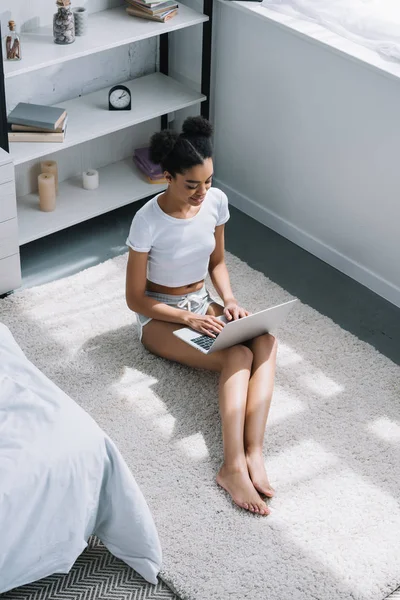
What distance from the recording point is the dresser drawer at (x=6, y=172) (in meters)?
3.11

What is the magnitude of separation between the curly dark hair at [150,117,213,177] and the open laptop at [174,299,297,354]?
1.66ft

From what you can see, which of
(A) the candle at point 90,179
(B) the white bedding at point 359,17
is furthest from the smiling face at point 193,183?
(A) the candle at point 90,179

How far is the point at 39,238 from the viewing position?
380 centimetres

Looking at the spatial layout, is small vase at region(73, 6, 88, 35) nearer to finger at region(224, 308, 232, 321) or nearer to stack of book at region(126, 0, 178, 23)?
stack of book at region(126, 0, 178, 23)

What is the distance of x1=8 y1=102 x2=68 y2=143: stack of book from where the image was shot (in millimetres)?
3439

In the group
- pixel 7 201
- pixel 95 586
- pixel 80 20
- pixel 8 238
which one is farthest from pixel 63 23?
pixel 95 586

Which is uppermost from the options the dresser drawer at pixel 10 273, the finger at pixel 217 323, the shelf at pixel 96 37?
the shelf at pixel 96 37

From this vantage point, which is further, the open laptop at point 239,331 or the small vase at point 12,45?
the small vase at point 12,45

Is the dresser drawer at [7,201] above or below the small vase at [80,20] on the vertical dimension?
below

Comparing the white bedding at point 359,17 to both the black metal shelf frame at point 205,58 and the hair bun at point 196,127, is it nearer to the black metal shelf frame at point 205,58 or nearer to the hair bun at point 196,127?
the black metal shelf frame at point 205,58

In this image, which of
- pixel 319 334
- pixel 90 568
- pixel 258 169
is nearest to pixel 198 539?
pixel 90 568

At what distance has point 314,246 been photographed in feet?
12.5

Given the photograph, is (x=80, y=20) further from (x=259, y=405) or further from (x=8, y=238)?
(x=259, y=405)

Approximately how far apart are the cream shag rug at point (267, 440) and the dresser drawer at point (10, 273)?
1.8 inches
